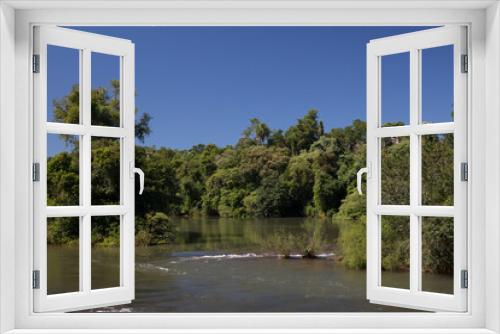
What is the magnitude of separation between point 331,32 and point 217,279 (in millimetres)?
6296

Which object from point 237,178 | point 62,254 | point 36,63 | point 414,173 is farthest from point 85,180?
point 237,178

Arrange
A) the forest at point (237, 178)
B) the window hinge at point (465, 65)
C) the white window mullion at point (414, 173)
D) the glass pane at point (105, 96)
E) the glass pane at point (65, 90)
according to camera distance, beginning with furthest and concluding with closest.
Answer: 1. the forest at point (237, 178)
2. the glass pane at point (105, 96)
3. the glass pane at point (65, 90)
4. the white window mullion at point (414, 173)
5. the window hinge at point (465, 65)

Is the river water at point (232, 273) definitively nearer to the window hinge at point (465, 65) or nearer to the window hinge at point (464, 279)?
the window hinge at point (464, 279)

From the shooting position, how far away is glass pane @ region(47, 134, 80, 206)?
29.2 feet

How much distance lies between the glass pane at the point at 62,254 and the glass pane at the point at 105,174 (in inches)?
28.3

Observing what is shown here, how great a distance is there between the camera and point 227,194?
14016mm

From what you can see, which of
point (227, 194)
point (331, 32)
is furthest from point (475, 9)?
point (227, 194)

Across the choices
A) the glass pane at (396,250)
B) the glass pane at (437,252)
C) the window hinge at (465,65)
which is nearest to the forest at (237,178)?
the glass pane at (396,250)

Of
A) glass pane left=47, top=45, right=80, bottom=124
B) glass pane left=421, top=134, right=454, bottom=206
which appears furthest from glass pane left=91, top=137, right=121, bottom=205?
glass pane left=421, top=134, right=454, bottom=206

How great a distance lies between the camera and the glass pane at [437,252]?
754 centimetres

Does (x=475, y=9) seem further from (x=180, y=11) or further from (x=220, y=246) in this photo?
(x=220, y=246)

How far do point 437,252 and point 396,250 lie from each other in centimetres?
64

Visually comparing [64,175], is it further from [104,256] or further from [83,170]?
[83,170]

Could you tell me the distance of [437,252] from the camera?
7.98 metres
